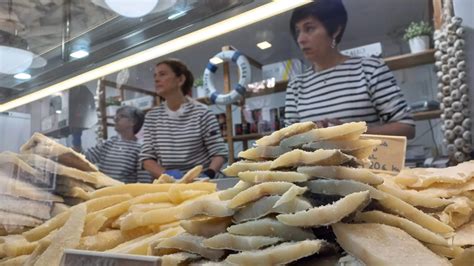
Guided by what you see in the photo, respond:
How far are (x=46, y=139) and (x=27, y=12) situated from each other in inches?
11.1

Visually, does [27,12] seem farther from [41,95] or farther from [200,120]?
[200,120]

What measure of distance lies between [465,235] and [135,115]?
1661mm

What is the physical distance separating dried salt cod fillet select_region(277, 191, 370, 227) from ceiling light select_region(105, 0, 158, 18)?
0.69 m

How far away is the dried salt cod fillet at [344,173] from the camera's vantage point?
0.45 metres

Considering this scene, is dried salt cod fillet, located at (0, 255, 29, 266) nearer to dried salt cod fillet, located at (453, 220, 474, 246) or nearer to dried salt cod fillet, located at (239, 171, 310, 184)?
dried salt cod fillet, located at (239, 171, 310, 184)

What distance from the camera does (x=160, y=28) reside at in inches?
38.1

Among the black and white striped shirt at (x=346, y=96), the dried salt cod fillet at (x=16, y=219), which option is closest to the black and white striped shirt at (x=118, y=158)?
the dried salt cod fillet at (x=16, y=219)

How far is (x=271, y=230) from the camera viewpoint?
43cm

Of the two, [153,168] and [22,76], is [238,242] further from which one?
[153,168]

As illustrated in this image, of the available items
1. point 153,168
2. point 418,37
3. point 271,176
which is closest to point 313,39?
point 153,168

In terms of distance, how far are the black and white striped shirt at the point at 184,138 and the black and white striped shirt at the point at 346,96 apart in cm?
28

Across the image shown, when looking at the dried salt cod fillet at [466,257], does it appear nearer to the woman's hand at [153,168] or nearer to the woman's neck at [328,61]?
the woman's neck at [328,61]

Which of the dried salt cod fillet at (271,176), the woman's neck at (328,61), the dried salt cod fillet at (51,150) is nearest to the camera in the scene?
the dried salt cod fillet at (271,176)

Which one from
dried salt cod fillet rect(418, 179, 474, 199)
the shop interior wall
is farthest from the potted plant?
dried salt cod fillet rect(418, 179, 474, 199)
